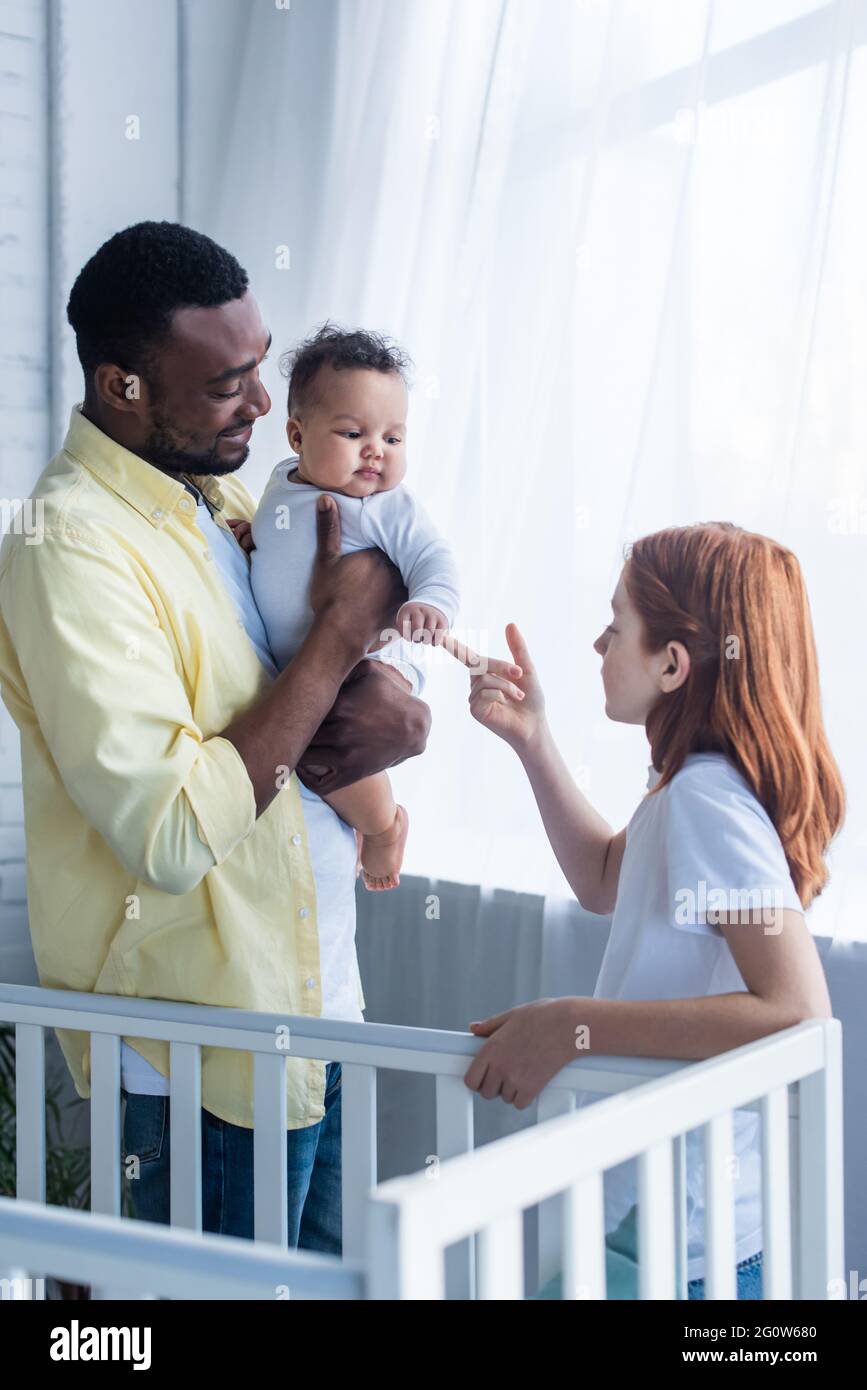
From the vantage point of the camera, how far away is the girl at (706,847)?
40.4 inches

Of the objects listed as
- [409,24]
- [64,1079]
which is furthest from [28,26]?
[64,1079]

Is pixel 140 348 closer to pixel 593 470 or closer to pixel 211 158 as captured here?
pixel 593 470

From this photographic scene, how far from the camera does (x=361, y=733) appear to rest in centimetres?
130

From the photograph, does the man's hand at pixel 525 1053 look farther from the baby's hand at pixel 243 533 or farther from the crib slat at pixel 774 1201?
the baby's hand at pixel 243 533

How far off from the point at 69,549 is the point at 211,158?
4.98 ft

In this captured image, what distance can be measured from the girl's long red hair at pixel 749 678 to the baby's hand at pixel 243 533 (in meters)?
0.45

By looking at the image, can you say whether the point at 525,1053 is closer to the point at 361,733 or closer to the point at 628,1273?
the point at 628,1273

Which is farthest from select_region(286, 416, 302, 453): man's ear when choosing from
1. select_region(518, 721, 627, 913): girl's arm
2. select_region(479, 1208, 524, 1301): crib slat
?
select_region(479, 1208, 524, 1301): crib slat

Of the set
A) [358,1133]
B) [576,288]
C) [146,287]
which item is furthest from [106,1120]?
[576,288]

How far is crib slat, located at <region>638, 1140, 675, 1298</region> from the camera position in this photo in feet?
2.67

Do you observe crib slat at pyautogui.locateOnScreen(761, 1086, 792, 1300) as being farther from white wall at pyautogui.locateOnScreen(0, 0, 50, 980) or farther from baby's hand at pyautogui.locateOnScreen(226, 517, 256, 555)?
white wall at pyautogui.locateOnScreen(0, 0, 50, 980)

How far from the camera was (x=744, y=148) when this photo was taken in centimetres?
162

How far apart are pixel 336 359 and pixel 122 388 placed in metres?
0.24

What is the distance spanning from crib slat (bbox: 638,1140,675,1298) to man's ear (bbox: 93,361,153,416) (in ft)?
2.63
